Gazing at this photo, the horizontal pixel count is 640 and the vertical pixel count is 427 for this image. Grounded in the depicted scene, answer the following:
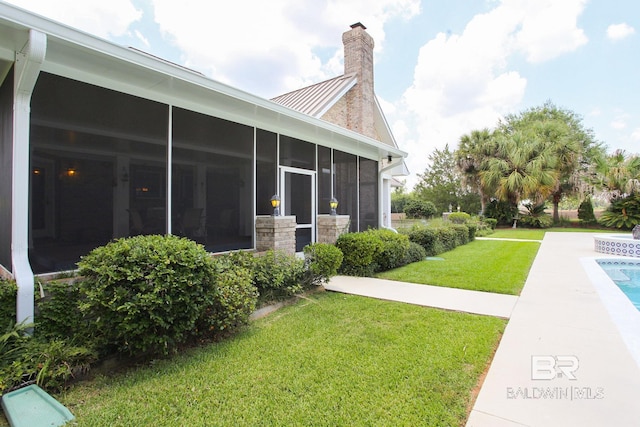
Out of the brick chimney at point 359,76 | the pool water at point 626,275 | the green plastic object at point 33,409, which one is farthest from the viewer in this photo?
the brick chimney at point 359,76

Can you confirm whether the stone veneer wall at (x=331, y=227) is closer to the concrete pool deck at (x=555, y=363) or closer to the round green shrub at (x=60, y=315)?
the concrete pool deck at (x=555, y=363)

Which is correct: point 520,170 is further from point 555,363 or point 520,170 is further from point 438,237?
point 555,363

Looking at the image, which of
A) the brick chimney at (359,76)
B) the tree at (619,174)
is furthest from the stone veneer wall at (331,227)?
the tree at (619,174)

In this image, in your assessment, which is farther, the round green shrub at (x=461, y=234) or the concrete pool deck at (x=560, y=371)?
the round green shrub at (x=461, y=234)

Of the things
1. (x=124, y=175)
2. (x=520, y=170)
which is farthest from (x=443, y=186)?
(x=124, y=175)

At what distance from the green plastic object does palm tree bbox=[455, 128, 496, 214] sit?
24.7 metres

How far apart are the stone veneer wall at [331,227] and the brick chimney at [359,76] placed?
5.25 m

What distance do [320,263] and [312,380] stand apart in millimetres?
3158

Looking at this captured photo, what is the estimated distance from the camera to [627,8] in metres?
11.3

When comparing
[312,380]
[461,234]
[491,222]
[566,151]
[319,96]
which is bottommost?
[312,380]

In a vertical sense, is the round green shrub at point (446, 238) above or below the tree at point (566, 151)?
below

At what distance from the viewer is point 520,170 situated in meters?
21.9

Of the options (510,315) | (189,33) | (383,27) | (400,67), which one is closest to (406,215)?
(400,67)

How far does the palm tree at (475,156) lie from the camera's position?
23.3 metres
